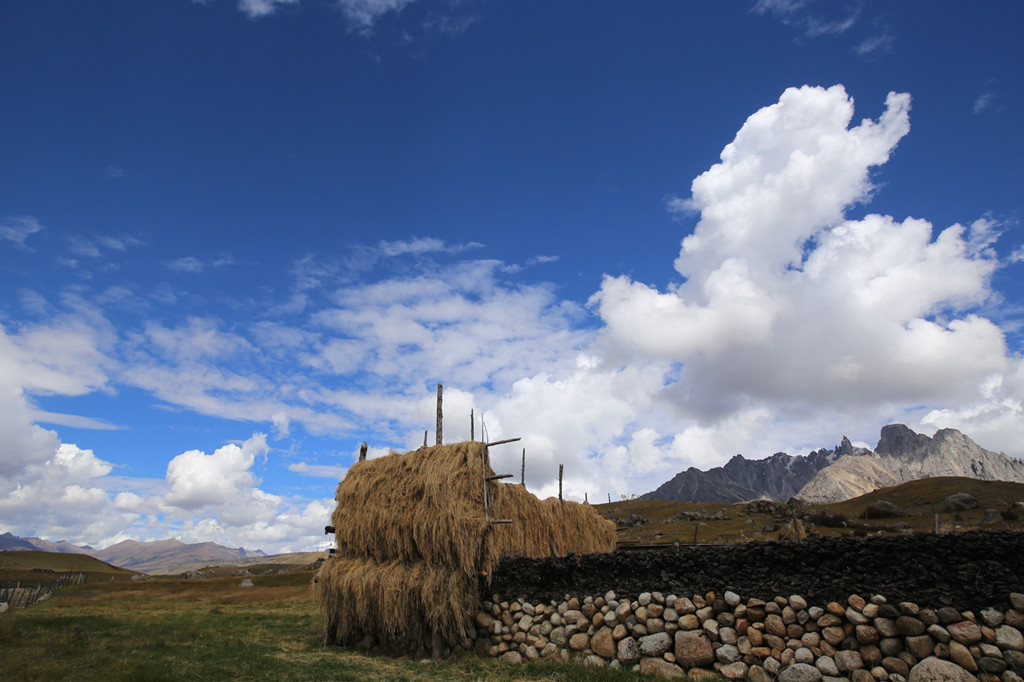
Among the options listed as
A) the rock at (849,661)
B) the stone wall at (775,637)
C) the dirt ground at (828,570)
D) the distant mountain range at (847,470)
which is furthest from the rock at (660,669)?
the distant mountain range at (847,470)

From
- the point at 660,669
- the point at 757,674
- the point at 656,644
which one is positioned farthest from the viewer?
the point at 656,644

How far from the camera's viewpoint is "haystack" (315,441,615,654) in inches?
482

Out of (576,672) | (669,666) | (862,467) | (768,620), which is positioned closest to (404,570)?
(576,672)

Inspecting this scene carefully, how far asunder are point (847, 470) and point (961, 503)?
399 ft

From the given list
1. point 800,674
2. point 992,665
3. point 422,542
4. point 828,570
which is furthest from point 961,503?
point 422,542

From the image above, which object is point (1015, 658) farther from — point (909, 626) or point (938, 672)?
point (909, 626)

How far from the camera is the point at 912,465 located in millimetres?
157500

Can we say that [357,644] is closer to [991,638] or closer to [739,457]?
[991,638]

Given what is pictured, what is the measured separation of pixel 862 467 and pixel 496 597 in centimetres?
17156

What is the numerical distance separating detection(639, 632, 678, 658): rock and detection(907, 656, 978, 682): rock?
337cm

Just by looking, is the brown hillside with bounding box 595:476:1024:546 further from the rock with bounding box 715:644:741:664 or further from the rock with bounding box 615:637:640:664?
→ the rock with bounding box 715:644:741:664

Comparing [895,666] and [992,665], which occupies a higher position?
[992,665]

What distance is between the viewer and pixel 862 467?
15138cm

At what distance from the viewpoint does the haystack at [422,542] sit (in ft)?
40.2
